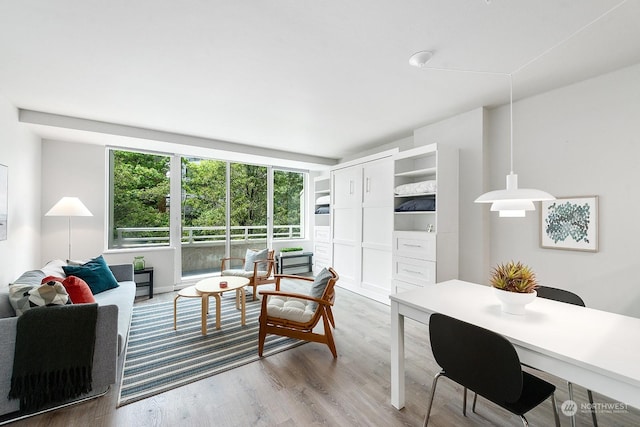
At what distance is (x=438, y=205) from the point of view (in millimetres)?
3195

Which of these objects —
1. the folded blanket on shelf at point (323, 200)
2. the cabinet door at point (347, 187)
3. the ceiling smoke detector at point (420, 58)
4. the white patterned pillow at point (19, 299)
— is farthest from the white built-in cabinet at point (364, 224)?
the white patterned pillow at point (19, 299)

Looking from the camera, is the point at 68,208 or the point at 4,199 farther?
the point at 68,208

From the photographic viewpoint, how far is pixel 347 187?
4.69m

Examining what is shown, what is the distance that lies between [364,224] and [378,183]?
2.35ft

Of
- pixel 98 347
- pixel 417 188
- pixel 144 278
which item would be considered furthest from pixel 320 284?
pixel 144 278

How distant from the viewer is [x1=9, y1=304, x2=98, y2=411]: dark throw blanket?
1633 mm

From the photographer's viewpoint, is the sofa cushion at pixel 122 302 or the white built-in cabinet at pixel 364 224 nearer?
the sofa cushion at pixel 122 302

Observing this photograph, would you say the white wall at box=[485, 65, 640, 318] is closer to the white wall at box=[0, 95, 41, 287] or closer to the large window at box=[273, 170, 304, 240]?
the large window at box=[273, 170, 304, 240]

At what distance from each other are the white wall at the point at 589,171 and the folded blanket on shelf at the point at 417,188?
0.76 m

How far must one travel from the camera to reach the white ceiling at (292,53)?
1.62m

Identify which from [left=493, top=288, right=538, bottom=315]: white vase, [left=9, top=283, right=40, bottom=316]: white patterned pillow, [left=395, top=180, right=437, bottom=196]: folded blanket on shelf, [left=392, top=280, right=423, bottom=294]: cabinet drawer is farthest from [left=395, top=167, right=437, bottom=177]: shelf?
[left=9, top=283, right=40, bottom=316]: white patterned pillow

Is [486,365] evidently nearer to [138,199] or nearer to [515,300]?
[515,300]

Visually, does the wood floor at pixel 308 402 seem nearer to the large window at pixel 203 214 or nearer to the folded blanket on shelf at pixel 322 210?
the large window at pixel 203 214

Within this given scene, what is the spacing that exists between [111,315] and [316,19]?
8.02 feet
